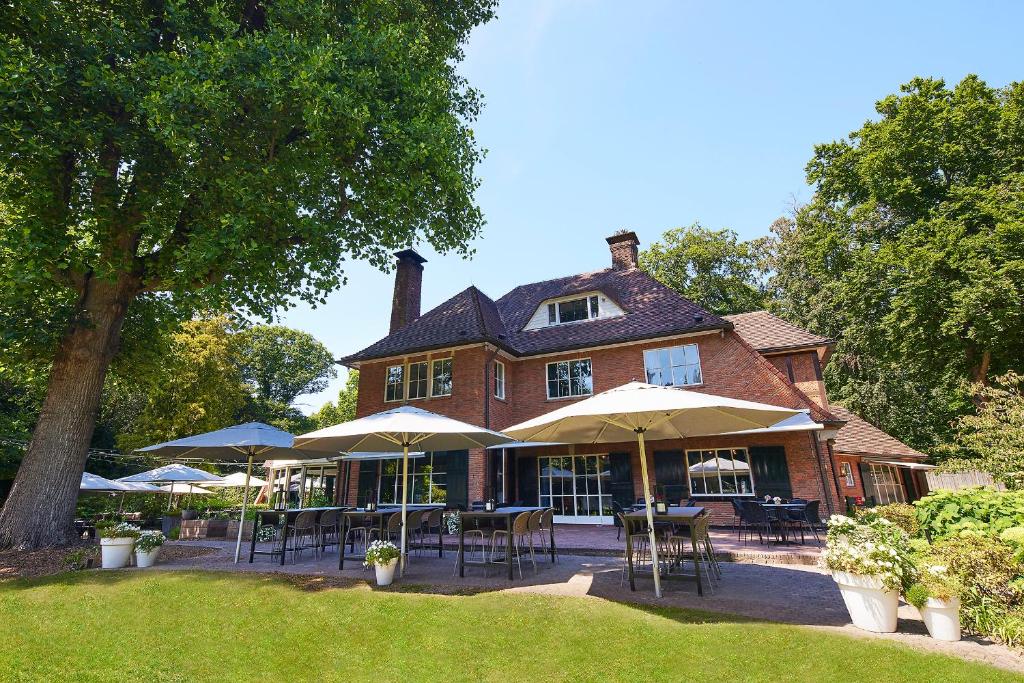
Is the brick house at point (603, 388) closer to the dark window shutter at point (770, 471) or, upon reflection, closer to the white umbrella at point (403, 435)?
the dark window shutter at point (770, 471)

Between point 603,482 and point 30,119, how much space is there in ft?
51.8

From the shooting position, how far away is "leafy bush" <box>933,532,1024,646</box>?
4438 millimetres

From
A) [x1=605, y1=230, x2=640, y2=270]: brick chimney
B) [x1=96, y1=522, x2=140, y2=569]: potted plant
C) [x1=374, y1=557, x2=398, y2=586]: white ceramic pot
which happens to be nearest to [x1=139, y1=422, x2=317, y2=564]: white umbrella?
[x1=96, y1=522, x2=140, y2=569]: potted plant

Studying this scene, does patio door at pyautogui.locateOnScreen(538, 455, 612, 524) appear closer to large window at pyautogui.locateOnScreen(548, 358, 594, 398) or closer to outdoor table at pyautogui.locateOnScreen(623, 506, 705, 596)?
large window at pyautogui.locateOnScreen(548, 358, 594, 398)

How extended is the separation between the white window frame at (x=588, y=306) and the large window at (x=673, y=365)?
8.92ft

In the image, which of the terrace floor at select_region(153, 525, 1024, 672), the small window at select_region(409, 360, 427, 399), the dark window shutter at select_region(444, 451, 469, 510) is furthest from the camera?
the small window at select_region(409, 360, 427, 399)

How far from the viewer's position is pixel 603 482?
1568cm

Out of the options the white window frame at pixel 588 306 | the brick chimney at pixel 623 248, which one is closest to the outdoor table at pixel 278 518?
the white window frame at pixel 588 306

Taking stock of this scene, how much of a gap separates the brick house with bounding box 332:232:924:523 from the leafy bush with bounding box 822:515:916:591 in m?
8.22

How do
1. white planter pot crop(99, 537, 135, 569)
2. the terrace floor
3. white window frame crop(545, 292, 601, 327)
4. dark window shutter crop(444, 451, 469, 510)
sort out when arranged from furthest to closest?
1. white window frame crop(545, 292, 601, 327)
2. dark window shutter crop(444, 451, 469, 510)
3. white planter pot crop(99, 537, 135, 569)
4. the terrace floor

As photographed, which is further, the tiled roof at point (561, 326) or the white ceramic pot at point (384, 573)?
the tiled roof at point (561, 326)

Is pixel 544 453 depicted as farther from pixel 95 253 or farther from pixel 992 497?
pixel 95 253

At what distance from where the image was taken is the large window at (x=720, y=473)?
14047 millimetres

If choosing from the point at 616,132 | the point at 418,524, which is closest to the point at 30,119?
the point at 418,524
